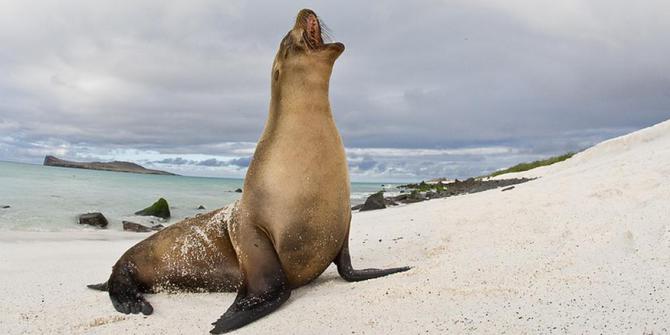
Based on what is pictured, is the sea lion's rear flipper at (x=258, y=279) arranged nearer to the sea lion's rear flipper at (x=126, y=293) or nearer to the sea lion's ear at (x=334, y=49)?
the sea lion's rear flipper at (x=126, y=293)

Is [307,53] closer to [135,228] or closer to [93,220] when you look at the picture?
[135,228]

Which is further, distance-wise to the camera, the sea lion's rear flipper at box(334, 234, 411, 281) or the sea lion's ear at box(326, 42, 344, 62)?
the sea lion's rear flipper at box(334, 234, 411, 281)

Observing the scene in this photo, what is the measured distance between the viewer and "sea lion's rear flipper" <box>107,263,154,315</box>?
4.71 meters

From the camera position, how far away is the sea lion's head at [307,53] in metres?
4.48

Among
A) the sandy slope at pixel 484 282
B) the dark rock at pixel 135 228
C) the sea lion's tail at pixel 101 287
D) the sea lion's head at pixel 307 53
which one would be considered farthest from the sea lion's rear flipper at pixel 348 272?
the dark rock at pixel 135 228

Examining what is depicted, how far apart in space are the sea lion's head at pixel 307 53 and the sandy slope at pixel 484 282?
1.74m

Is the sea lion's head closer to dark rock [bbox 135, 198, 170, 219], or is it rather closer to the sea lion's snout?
the sea lion's snout

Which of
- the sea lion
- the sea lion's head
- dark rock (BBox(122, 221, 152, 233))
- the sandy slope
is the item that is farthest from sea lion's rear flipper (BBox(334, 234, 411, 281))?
dark rock (BBox(122, 221, 152, 233))

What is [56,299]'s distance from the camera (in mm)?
5191

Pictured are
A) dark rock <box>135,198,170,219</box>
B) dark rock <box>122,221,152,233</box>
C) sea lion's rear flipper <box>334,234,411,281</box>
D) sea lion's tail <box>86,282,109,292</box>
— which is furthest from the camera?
dark rock <box>135,198,170,219</box>

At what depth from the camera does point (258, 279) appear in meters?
4.43

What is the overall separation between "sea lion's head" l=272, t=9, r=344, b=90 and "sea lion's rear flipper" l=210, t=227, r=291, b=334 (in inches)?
50.8

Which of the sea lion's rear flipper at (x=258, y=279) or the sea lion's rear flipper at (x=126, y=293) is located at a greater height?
the sea lion's rear flipper at (x=258, y=279)

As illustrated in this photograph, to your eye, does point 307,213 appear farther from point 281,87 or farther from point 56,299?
point 56,299
